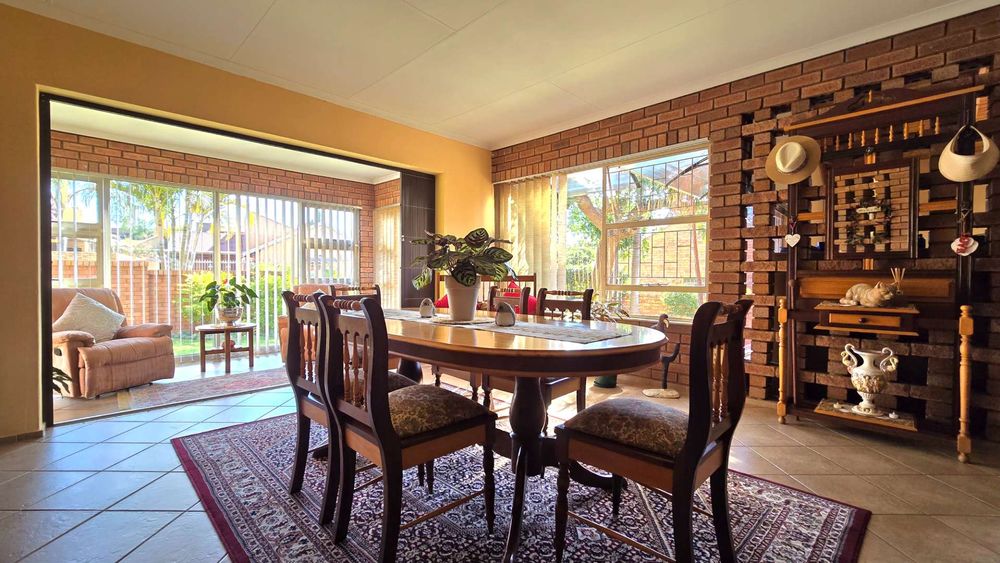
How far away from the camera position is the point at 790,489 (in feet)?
6.42

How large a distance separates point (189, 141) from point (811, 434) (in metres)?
6.19

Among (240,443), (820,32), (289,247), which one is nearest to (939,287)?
(820,32)

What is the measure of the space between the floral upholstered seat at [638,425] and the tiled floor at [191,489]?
0.91m

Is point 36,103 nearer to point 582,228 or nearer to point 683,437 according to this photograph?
point 683,437

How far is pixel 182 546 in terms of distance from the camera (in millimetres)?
1523

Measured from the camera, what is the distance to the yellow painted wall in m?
2.45

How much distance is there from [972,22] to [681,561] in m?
3.40

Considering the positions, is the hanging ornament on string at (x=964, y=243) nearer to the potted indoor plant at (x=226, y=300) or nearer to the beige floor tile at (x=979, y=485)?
the beige floor tile at (x=979, y=485)

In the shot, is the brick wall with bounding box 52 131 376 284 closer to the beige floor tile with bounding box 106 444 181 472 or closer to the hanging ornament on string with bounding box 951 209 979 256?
the beige floor tile with bounding box 106 444 181 472

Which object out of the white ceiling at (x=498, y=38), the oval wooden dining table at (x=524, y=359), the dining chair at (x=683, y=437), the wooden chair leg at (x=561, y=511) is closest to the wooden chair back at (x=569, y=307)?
the oval wooden dining table at (x=524, y=359)

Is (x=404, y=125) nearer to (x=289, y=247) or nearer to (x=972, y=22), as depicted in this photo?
(x=289, y=247)

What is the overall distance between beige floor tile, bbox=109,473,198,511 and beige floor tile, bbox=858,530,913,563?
102 inches

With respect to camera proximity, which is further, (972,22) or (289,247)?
(289,247)

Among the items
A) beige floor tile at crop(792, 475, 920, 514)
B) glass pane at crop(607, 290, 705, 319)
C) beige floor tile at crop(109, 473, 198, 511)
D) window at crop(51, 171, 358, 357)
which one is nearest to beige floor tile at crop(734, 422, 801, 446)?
beige floor tile at crop(792, 475, 920, 514)
